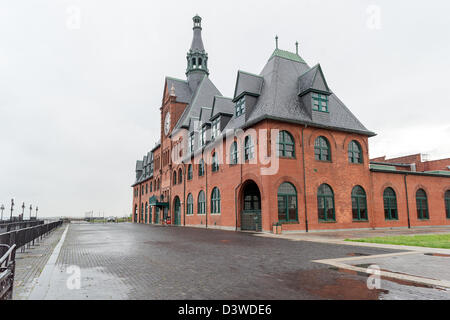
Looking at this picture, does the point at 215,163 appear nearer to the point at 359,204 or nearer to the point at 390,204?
the point at 359,204

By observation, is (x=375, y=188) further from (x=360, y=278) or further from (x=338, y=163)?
(x=360, y=278)

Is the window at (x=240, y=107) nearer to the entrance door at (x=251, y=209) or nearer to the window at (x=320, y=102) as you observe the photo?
the window at (x=320, y=102)

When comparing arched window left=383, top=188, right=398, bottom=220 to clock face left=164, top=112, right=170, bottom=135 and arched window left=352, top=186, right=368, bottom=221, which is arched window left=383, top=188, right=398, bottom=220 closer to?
arched window left=352, top=186, right=368, bottom=221

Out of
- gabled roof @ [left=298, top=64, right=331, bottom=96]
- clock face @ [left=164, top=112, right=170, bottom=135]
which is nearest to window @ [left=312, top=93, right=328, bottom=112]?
gabled roof @ [left=298, top=64, right=331, bottom=96]

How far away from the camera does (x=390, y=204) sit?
1142 inches

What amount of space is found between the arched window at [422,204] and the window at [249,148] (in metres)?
18.4

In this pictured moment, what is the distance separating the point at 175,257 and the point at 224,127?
21.1 meters

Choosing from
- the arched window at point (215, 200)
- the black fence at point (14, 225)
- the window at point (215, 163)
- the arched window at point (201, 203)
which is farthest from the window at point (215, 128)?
the black fence at point (14, 225)

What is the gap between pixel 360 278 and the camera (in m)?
7.18

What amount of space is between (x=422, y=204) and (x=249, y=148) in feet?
63.5

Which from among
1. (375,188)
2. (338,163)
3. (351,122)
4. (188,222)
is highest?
(351,122)

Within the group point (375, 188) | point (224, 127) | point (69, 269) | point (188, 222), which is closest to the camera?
point (69, 269)
